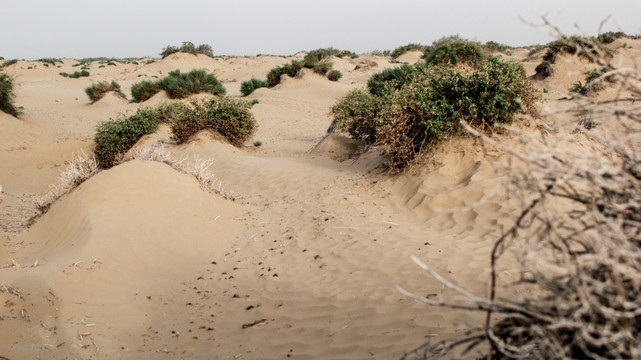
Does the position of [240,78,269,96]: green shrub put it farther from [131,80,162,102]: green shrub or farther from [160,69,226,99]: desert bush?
[131,80,162,102]: green shrub

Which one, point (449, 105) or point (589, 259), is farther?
point (449, 105)

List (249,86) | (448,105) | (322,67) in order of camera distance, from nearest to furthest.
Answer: (448,105)
(249,86)
(322,67)

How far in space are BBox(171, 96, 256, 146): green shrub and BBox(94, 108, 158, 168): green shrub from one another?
1317mm

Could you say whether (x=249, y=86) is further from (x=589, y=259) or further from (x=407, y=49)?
(x=589, y=259)

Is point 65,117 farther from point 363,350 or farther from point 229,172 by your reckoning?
point 363,350

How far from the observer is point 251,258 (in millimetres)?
6426

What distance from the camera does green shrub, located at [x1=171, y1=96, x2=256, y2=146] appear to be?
548 inches

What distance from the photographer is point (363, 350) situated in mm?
3682

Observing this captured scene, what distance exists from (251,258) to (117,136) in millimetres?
9686

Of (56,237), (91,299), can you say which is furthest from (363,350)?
(56,237)

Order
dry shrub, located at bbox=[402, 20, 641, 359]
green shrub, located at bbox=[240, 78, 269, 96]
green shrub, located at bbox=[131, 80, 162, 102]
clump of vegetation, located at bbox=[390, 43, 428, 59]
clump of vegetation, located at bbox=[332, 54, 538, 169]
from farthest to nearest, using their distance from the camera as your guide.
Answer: clump of vegetation, located at bbox=[390, 43, 428, 59] < green shrub, located at bbox=[240, 78, 269, 96] < green shrub, located at bbox=[131, 80, 162, 102] < clump of vegetation, located at bbox=[332, 54, 538, 169] < dry shrub, located at bbox=[402, 20, 641, 359]

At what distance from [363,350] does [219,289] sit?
2.39 metres

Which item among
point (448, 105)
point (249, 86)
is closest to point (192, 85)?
point (249, 86)

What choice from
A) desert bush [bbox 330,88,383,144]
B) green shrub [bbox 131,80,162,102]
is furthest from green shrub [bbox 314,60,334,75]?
desert bush [bbox 330,88,383,144]
